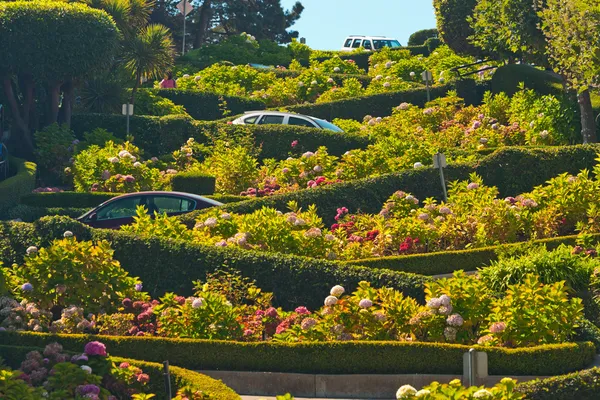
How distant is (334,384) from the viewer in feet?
51.3

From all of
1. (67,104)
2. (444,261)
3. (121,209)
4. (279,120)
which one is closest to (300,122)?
(279,120)

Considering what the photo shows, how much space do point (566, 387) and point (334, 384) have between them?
3.26m

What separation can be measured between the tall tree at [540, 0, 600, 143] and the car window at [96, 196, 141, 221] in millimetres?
10398

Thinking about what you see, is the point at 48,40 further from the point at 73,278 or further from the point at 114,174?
the point at 73,278

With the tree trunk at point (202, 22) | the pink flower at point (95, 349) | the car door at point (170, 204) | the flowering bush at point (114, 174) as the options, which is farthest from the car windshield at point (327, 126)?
the tree trunk at point (202, 22)

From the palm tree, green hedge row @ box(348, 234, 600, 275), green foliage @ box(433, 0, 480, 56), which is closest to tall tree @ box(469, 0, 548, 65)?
green foliage @ box(433, 0, 480, 56)

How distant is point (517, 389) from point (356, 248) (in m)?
8.22

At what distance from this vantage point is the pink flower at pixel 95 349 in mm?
14742

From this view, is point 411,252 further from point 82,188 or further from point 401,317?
point 82,188

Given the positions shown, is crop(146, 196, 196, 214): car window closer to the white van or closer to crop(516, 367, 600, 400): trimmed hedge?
crop(516, 367, 600, 400): trimmed hedge

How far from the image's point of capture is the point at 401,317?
16.6 meters

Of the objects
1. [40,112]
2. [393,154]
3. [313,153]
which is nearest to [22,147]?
[40,112]

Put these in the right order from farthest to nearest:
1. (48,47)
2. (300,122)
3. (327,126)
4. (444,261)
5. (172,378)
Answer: (48,47), (300,122), (327,126), (444,261), (172,378)

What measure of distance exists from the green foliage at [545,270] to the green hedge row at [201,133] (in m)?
11.6
